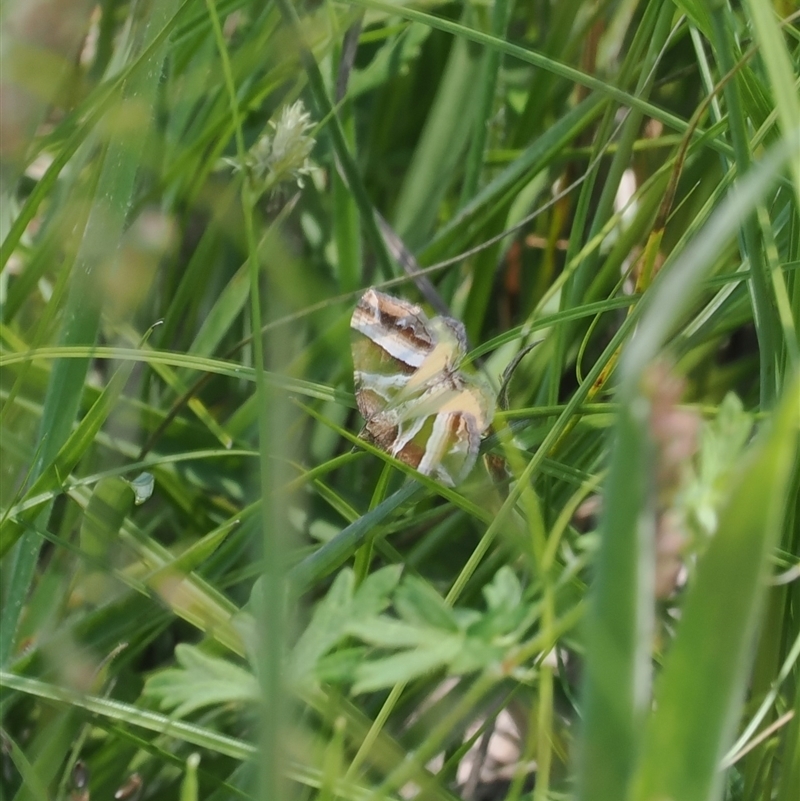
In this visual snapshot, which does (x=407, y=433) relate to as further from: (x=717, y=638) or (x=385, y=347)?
(x=717, y=638)

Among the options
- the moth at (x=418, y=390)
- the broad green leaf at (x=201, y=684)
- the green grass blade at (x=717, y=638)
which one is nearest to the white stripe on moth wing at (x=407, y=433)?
the moth at (x=418, y=390)

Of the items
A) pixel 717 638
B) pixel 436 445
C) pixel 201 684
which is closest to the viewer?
pixel 717 638

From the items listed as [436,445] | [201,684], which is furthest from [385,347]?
[201,684]

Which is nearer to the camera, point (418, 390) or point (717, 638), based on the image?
point (717, 638)

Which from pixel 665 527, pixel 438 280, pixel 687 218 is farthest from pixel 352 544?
pixel 687 218

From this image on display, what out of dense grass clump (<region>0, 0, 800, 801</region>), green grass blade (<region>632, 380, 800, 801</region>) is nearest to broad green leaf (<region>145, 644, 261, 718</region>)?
dense grass clump (<region>0, 0, 800, 801</region>)

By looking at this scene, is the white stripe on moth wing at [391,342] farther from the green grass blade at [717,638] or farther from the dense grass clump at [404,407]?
the green grass blade at [717,638]

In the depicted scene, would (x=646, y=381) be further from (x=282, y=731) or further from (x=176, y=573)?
(x=176, y=573)

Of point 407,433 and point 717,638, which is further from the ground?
point 717,638

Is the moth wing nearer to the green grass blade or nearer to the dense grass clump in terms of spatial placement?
the dense grass clump
